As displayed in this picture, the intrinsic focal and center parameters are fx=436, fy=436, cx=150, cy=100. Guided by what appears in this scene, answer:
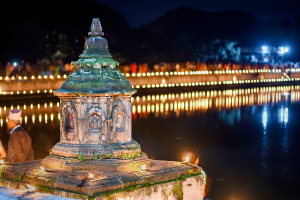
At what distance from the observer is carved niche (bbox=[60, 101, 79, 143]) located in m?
6.64

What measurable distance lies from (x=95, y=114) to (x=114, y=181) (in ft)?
4.69

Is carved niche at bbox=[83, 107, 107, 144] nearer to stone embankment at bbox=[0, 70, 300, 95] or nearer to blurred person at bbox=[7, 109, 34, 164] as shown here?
blurred person at bbox=[7, 109, 34, 164]

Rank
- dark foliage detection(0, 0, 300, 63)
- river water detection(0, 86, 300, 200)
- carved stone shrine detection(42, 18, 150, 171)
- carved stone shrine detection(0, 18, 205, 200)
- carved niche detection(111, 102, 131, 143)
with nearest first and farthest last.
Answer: carved stone shrine detection(0, 18, 205, 200) < carved stone shrine detection(42, 18, 150, 171) < carved niche detection(111, 102, 131, 143) < river water detection(0, 86, 300, 200) < dark foliage detection(0, 0, 300, 63)

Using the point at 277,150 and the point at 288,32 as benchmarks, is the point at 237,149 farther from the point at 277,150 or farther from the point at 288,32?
the point at 288,32

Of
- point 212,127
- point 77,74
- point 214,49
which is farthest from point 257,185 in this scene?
point 214,49

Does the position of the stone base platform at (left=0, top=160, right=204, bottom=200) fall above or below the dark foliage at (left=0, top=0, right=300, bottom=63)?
below

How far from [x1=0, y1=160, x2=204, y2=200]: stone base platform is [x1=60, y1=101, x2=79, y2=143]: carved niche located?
0.60 meters

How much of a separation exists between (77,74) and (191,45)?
65.7 meters

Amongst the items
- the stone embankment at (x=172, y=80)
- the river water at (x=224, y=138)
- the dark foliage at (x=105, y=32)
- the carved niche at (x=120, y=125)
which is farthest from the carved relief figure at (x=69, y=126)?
the dark foliage at (x=105, y=32)

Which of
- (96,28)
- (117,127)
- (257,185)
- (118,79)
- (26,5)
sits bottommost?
(257,185)

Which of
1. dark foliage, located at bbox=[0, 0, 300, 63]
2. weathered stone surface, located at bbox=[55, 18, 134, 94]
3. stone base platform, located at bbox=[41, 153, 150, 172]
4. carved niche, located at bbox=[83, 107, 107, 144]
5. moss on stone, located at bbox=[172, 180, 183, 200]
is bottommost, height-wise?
moss on stone, located at bbox=[172, 180, 183, 200]

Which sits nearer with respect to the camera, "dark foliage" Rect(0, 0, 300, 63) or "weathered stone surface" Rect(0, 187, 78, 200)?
"weathered stone surface" Rect(0, 187, 78, 200)

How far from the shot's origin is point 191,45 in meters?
71.4

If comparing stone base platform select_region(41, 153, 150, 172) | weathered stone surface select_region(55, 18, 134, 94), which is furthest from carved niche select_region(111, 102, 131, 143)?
stone base platform select_region(41, 153, 150, 172)
